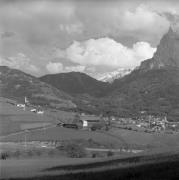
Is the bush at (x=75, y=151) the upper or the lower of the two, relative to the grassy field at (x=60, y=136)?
lower

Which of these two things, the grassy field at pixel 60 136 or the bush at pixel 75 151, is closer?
the bush at pixel 75 151

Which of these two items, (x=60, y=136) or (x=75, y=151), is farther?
(x=60, y=136)

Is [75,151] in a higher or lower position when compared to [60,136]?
lower

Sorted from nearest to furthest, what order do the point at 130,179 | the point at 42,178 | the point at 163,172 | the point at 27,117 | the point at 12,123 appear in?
the point at 130,179 → the point at 163,172 → the point at 42,178 → the point at 12,123 → the point at 27,117

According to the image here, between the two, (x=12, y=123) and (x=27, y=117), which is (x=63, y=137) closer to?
(x=12, y=123)

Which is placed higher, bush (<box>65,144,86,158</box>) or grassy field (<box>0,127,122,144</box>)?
grassy field (<box>0,127,122,144</box>)

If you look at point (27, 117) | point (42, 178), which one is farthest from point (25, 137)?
point (42, 178)

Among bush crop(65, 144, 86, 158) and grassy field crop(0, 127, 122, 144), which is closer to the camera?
bush crop(65, 144, 86, 158)

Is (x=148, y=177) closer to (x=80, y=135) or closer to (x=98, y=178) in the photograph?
(x=98, y=178)

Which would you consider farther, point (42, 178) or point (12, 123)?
point (12, 123)

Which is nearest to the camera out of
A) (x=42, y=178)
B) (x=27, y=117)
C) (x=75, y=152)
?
(x=42, y=178)
